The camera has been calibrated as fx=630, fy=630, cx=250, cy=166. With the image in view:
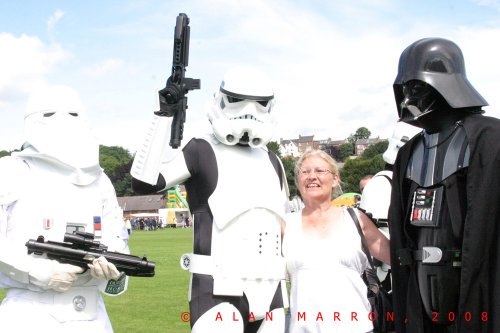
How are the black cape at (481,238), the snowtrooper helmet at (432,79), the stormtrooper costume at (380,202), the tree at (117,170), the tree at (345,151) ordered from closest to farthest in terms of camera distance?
1. the black cape at (481,238)
2. the snowtrooper helmet at (432,79)
3. the stormtrooper costume at (380,202)
4. the tree at (117,170)
5. the tree at (345,151)

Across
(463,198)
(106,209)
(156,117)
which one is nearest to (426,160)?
(463,198)

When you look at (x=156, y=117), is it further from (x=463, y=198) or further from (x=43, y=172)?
(x=463, y=198)

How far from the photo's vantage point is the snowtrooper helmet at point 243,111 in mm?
4594

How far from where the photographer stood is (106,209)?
4.75 metres

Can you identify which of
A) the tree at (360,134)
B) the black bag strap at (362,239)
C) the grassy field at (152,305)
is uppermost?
the tree at (360,134)

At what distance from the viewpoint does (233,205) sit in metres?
4.42

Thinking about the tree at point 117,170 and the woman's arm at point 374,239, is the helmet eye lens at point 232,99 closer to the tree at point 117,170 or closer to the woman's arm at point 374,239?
the woman's arm at point 374,239

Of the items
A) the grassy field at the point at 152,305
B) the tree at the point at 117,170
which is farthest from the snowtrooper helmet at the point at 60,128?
the tree at the point at 117,170

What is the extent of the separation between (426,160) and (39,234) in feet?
8.57

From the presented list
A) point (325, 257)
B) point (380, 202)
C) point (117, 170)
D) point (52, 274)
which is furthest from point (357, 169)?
point (52, 274)

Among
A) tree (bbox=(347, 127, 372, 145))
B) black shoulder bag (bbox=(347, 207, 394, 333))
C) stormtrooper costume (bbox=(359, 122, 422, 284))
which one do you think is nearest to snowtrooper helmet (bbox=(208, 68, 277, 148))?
black shoulder bag (bbox=(347, 207, 394, 333))

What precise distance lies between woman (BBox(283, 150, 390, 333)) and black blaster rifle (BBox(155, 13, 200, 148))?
982mm

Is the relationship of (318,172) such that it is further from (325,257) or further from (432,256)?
(432,256)

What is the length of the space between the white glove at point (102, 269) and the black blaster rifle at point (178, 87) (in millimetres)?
896
